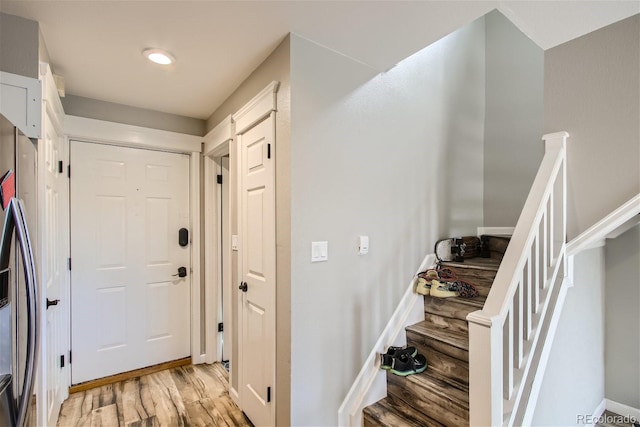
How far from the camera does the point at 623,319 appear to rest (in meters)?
2.49

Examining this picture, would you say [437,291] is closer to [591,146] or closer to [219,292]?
[591,146]

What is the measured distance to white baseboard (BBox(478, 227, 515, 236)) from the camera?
310cm

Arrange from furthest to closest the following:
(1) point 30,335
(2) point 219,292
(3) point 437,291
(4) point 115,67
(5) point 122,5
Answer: (2) point 219,292 → (3) point 437,291 → (4) point 115,67 → (5) point 122,5 → (1) point 30,335

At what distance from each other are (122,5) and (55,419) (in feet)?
8.37

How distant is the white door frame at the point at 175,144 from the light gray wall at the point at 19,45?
3.39 feet

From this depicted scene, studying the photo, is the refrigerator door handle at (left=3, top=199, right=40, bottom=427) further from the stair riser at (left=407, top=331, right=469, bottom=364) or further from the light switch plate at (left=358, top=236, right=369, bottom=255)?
the stair riser at (left=407, top=331, right=469, bottom=364)

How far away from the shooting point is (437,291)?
7.13 ft

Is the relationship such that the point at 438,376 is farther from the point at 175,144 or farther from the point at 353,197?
the point at 175,144

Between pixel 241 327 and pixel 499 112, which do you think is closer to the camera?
pixel 241 327

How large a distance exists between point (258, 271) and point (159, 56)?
146 centimetres

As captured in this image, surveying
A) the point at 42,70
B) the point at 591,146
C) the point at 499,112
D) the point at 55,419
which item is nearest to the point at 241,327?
the point at 55,419

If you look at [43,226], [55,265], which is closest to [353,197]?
[43,226]

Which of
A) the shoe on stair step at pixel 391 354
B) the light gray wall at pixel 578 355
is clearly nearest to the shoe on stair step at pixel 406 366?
the shoe on stair step at pixel 391 354

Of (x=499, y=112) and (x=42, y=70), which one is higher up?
(x=499, y=112)
